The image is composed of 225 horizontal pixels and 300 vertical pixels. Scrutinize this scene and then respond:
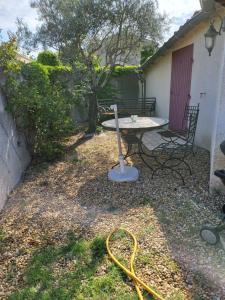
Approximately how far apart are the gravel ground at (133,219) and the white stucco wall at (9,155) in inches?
7.1

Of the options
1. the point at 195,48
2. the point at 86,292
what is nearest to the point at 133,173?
the point at 86,292

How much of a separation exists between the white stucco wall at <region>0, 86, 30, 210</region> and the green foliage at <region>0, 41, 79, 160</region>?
24 cm

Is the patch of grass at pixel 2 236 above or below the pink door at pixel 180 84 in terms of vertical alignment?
below

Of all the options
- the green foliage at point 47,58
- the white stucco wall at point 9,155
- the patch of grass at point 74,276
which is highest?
the green foliage at point 47,58

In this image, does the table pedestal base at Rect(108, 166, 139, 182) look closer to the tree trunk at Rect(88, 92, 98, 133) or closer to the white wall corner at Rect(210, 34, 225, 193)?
the white wall corner at Rect(210, 34, 225, 193)

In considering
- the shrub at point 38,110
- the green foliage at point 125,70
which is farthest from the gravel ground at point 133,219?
the green foliage at point 125,70

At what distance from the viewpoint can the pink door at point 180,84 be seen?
21.2 ft

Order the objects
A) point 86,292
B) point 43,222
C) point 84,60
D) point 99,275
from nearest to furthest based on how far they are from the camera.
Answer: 1. point 86,292
2. point 99,275
3. point 43,222
4. point 84,60

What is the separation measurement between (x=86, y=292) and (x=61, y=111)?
13.1ft

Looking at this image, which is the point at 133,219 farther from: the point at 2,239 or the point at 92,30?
the point at 92,30

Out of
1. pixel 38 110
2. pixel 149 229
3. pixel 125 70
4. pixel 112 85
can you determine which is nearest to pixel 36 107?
pixel 38 110

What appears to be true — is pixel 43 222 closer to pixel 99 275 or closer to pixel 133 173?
pixel 99 275

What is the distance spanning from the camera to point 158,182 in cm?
412

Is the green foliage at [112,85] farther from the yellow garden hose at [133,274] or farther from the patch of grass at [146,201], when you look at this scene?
the yellow garden hose at [133,274]
